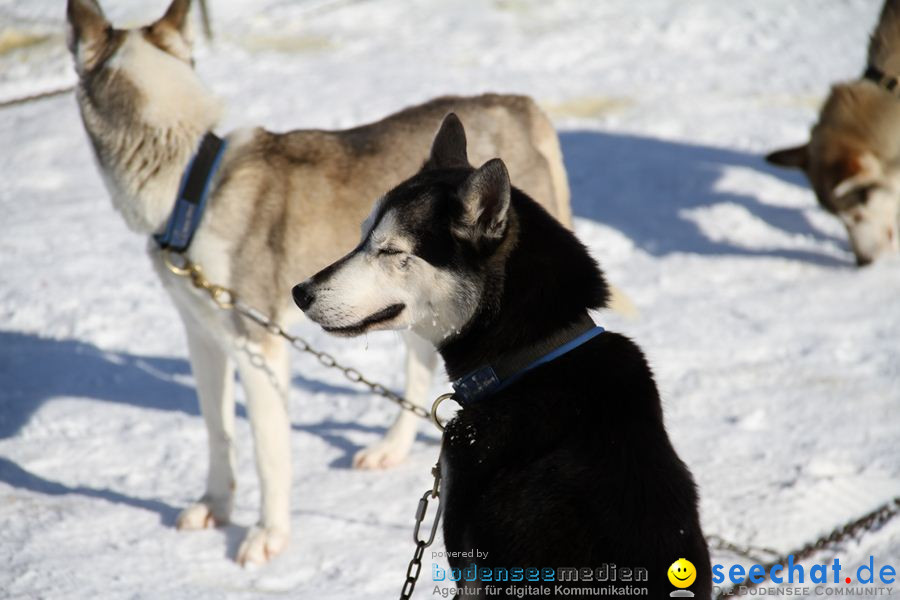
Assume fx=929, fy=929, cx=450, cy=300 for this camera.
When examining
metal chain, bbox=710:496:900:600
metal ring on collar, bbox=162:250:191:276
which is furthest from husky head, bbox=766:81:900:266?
metal ring on collar, bbox=162:250:191:276

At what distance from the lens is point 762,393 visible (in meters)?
4.63

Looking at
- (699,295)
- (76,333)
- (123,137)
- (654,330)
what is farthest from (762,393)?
(76,333)

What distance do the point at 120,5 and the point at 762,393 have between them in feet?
29.5

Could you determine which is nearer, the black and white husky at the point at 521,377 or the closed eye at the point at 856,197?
the black and white husky at the point at 521,377

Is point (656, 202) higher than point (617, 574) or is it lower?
lower

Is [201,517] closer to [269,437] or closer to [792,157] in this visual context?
[269,437]

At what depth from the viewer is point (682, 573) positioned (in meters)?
1.98

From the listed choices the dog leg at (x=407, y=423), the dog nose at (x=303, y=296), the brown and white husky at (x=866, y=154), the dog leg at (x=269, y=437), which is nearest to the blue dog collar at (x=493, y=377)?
the dog nose at (x=303, y=296)

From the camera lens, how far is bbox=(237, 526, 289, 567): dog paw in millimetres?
3525

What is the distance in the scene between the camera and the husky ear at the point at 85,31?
11.9 ft

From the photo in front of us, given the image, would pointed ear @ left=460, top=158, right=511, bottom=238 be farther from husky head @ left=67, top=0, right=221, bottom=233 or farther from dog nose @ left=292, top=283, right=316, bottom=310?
husky head @ left=67, top=0, right=221, bottom=233

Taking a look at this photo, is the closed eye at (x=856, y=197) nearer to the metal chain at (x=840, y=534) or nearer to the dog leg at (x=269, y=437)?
the metal chain at (x=840, y=534)

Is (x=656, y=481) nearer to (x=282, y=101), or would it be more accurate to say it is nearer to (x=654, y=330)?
(x=654, y=330)

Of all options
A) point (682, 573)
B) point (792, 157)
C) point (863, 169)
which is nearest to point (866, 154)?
point (863, 169)
